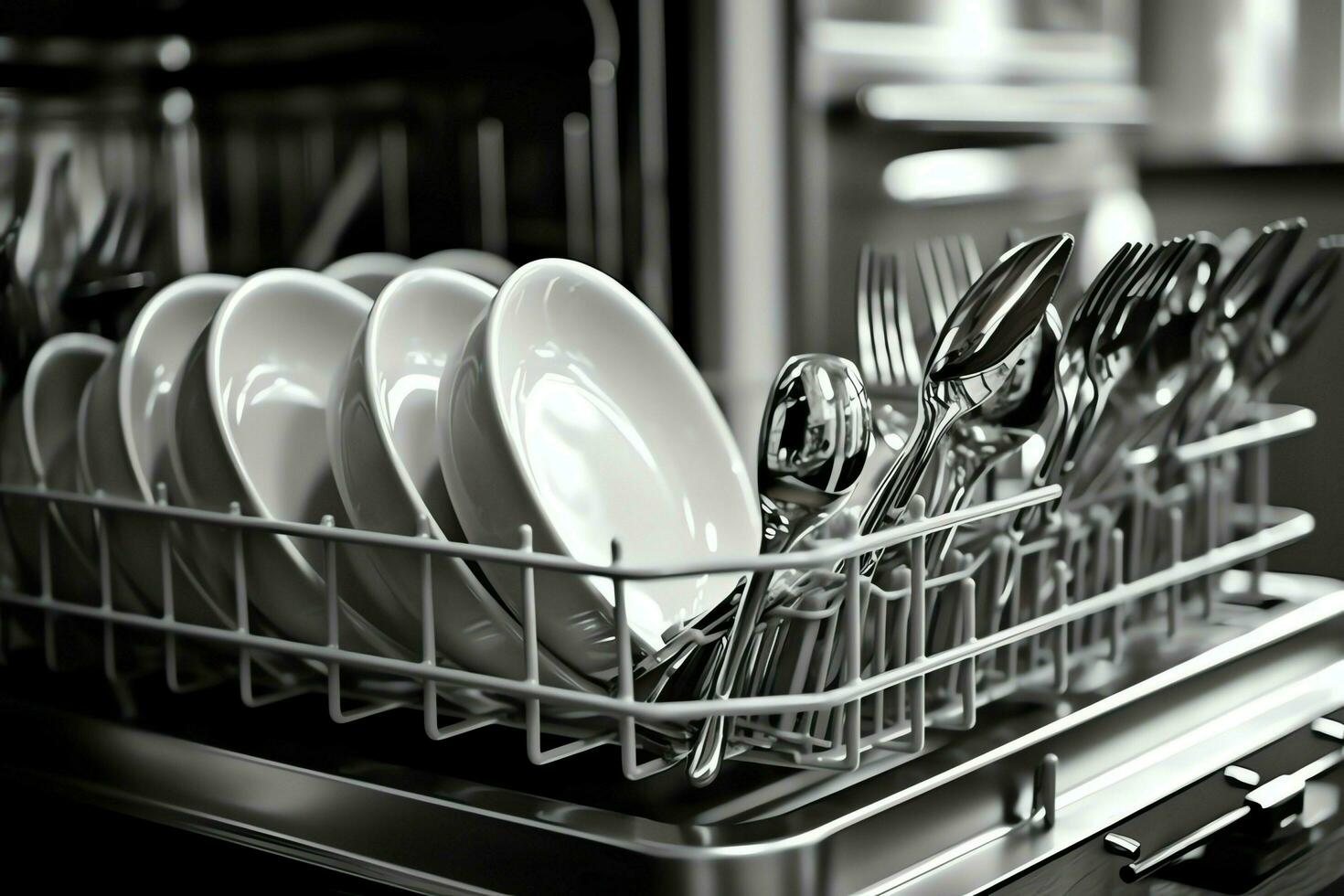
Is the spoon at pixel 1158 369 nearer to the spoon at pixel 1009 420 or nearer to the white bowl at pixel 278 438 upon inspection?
the spoon at pixel 1009 420

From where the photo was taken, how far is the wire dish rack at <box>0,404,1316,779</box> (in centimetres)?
46

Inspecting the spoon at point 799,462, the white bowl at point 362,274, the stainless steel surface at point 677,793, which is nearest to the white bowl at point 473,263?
the white bowl at point 362,274

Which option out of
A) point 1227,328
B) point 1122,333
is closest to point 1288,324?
point 1227,328

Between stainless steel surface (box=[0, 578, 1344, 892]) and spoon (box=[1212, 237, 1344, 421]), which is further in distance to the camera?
spoon (box=[1212, 237, 1344, 421])

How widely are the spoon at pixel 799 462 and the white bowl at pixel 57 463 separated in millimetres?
340

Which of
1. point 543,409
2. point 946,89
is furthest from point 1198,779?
point 946,89

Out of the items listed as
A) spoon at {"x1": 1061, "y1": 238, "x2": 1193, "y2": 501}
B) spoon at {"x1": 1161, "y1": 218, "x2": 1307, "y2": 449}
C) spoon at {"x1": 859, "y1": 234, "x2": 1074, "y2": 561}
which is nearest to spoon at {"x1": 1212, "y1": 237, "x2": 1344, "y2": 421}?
spoon at {"x1": 1161, "y1": 218, "x2": 1307, "y2": 449}

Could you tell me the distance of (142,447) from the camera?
2.15 feet

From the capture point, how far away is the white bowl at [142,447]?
1.98ft

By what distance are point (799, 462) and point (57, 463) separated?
1.36 ft

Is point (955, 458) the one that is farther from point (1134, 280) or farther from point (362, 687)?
point (362, 687)

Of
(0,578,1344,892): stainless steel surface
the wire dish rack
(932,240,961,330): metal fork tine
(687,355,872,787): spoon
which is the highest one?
(932,240,961,330): metal fork tine

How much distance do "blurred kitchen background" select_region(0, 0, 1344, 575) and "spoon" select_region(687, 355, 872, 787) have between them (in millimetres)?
373

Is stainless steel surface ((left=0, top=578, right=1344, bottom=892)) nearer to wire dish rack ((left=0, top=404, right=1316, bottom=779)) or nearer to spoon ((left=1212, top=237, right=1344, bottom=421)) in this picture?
wire dish rack ((left=0, top=404, right=1316, bottom=779))
